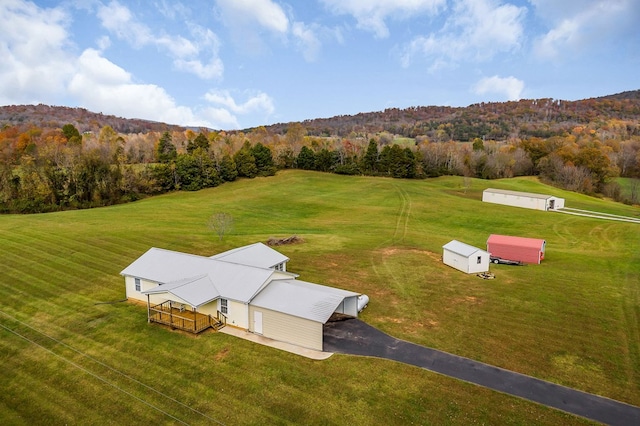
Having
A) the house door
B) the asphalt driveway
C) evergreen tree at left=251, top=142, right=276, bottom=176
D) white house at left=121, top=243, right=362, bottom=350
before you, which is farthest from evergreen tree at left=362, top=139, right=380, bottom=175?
the house door

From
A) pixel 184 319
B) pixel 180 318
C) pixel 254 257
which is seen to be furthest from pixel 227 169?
pixel 184 319

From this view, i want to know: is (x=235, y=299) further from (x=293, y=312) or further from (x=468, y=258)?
(x=468, y=258)

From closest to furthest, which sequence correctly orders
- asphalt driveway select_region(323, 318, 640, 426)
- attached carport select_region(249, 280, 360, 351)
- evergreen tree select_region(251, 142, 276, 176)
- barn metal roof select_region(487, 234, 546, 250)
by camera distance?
asphalt driveway select_region(323, 318, 640, 426) < attached carport select_region(249, 280, 360, 351) < barn metal roof select_region(487, 234, 546, 250) < evergreen tree select_region(251, 142, 276, 176)

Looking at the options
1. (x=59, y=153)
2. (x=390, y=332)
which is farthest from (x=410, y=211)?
(x=59, y=153)

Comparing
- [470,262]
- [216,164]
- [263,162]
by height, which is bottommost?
[470,262]

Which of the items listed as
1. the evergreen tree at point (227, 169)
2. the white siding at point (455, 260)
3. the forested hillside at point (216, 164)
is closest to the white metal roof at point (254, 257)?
the white siding at point (455, 260)

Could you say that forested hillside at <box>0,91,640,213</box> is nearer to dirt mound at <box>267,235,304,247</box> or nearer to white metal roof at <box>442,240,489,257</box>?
dirt mound at <box>267,235,304,247</box>

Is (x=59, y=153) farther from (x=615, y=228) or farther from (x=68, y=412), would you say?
(x=615, y=228)
